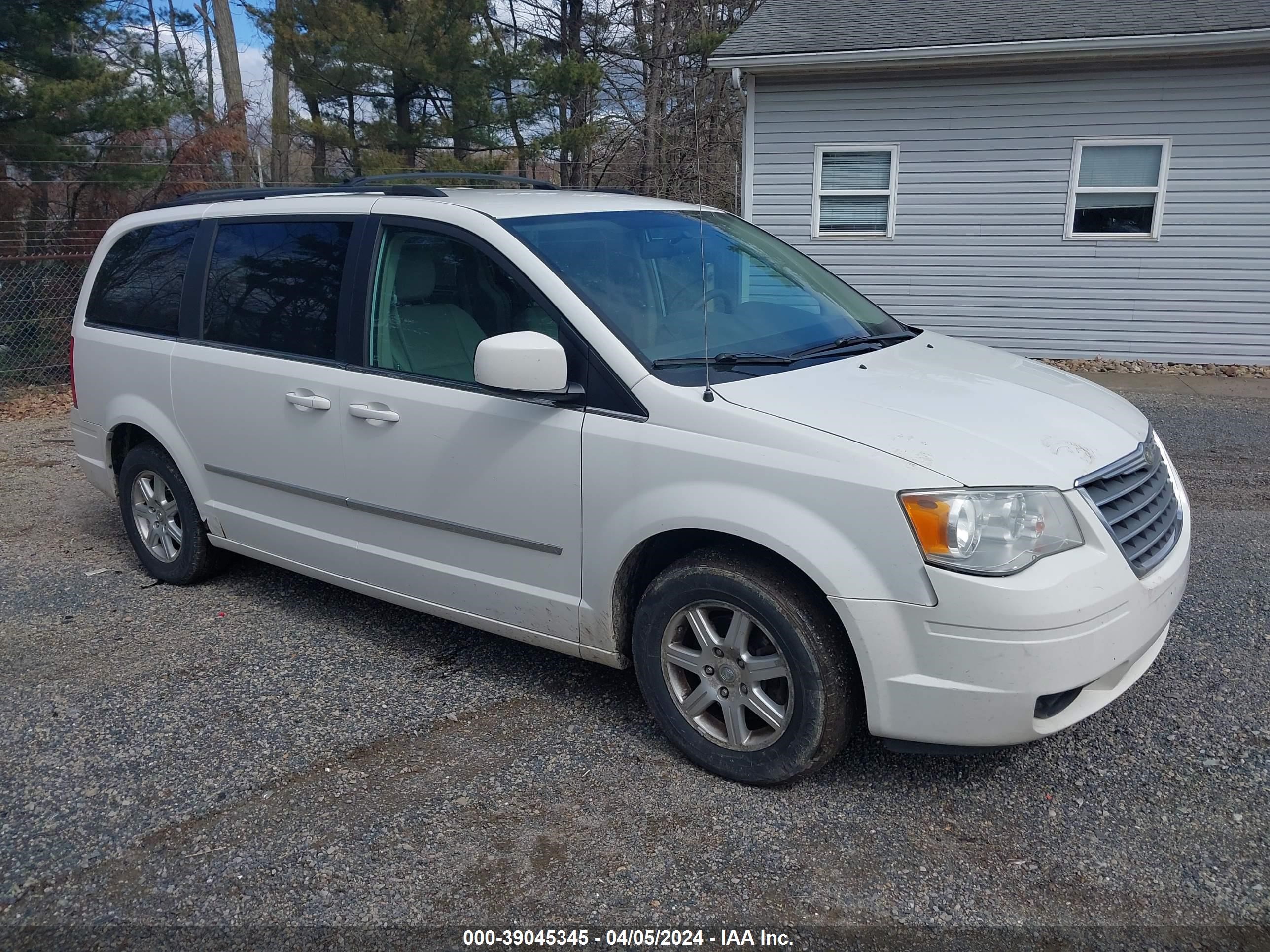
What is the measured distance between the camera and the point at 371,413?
12.5 feet

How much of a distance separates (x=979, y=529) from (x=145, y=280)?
13.6 ft

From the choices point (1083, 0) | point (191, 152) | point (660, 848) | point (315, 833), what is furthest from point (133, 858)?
point (1083, 0)

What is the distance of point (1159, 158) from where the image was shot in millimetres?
11273

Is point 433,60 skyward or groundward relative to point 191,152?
skyward

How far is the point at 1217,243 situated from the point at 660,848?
1127 centimetres

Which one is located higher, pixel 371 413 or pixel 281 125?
pixel 281 125

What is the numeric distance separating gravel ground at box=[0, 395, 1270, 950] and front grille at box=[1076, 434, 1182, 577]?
72 centimetres

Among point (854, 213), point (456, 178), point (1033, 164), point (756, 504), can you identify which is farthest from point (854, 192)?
point (756, 504)

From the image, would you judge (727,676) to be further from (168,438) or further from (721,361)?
(168,438)

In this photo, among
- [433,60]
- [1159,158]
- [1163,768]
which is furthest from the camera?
[433,60]

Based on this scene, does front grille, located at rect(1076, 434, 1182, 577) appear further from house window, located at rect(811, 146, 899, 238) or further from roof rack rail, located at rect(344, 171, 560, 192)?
house window, located at rect(811, 146, 899, 238)

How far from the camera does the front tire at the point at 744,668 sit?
9.62 ft

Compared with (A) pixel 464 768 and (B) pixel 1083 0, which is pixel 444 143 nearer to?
Result: (B) pixel 1083 0

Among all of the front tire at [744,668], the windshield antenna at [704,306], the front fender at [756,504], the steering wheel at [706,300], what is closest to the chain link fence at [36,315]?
the windshield antenna at [704,306]
